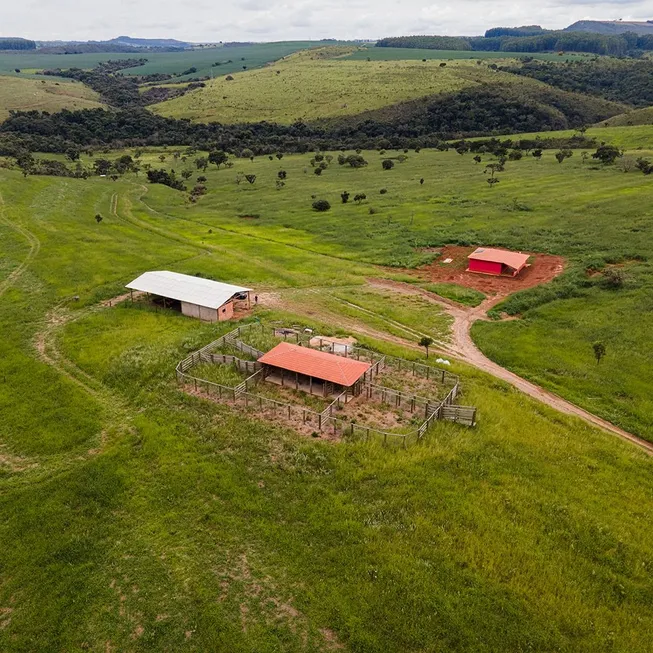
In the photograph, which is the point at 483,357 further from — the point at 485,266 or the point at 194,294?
the point at 194,294

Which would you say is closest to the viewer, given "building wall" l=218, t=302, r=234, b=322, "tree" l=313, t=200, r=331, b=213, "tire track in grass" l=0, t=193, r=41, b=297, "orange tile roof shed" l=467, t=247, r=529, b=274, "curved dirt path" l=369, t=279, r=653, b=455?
"curved dirt path" l=369, t=279, r=653, b=455

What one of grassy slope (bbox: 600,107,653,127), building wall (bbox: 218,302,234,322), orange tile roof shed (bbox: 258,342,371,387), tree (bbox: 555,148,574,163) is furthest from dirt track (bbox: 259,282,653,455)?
grassy slope (bbox: 600,107,653,127)

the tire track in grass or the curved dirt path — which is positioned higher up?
the tire track in grass

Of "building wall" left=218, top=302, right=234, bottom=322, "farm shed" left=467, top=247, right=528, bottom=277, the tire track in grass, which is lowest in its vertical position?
"farm shed" left=467, top=247, right=528, bottom=277

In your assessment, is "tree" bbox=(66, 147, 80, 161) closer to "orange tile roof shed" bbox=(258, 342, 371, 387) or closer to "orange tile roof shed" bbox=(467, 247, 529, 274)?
"orange tile roof shed" bbox=(467, 247, 529, 274)

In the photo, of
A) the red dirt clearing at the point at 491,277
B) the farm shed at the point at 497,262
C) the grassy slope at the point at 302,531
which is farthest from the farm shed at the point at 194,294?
the farm shed at the point at 497,262

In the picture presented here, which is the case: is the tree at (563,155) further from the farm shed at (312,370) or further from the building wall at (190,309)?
the farm shed at (312,370)
